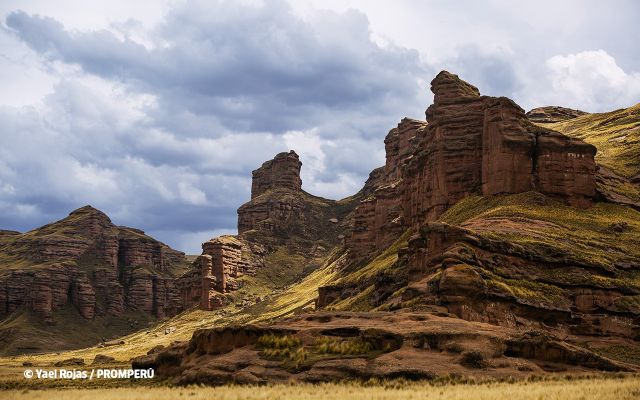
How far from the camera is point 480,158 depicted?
116312 mm

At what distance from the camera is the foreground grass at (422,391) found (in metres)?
35.0

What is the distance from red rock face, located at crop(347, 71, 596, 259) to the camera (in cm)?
10225

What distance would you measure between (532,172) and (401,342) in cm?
6183

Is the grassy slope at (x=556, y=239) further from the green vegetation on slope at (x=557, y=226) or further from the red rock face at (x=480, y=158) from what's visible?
the red rock face at (x=480, y=158)

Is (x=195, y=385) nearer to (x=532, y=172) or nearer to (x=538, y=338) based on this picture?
(x=538, y=338)

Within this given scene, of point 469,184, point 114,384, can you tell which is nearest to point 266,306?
point 469,184

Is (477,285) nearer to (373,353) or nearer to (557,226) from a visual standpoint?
(373,353)

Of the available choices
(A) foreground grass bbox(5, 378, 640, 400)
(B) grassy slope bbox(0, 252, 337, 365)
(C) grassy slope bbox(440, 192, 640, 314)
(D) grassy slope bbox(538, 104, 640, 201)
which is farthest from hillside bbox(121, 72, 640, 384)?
(B) grassy slope bbox(0, 252, 337, 365)

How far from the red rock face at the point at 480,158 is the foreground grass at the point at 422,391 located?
64.4 m

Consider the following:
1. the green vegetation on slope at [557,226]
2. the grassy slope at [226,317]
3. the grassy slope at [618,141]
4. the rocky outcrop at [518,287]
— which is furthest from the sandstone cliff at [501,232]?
the grassy slope at [226,317]

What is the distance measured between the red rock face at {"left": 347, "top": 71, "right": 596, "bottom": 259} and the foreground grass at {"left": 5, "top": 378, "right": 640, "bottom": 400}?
64.4 meters

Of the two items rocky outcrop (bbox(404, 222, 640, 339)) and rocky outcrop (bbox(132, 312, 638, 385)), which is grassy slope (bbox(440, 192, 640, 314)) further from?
rocky outcrop (bbox(132, 312, 638, 385))

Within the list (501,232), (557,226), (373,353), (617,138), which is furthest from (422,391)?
(617,138)

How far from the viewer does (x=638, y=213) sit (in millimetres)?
102438
